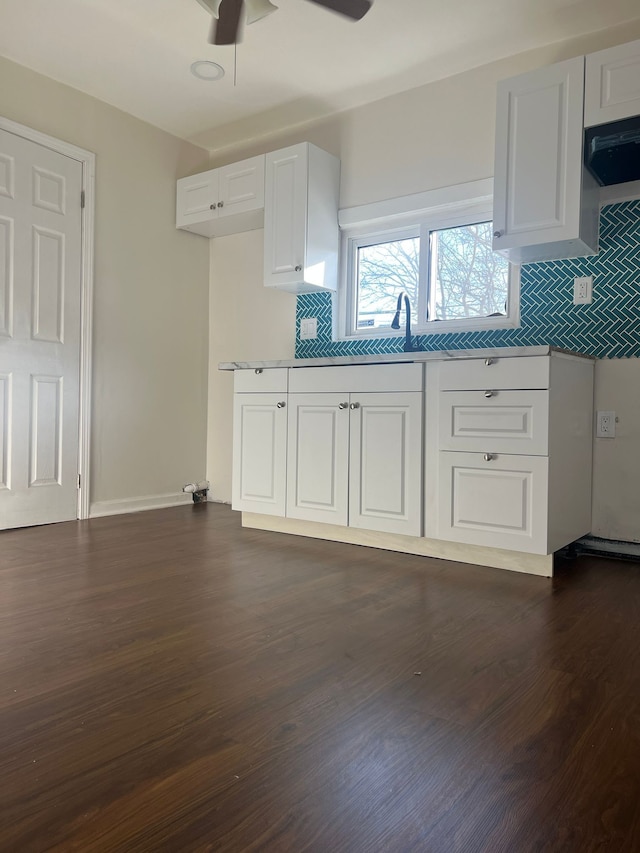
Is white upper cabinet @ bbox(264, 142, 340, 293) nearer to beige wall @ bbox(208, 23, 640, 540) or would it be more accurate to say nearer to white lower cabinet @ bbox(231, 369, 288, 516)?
beige wall @ bbox(208, 23, 640, 540)

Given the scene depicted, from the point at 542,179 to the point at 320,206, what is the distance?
1321 millimetres

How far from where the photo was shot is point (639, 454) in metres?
2.75

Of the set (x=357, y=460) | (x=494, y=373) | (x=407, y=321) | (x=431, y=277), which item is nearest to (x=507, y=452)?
(x=494, y=373)

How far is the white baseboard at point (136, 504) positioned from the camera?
3.72 metres

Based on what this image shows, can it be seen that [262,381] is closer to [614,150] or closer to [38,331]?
[38,331]

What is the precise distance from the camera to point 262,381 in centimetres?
318

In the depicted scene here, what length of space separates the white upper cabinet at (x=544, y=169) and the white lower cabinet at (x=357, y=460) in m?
0.89

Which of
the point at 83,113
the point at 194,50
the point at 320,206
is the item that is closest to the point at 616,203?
the point at 320,206

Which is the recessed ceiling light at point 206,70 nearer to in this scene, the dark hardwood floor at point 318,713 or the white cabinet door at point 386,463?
the white cabinet door at point 386,463

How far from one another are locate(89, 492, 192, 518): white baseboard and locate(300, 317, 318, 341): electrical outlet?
1379 millimetres

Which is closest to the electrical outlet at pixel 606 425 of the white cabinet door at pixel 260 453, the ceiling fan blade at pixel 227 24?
the white cabinet door at pixel 260 453

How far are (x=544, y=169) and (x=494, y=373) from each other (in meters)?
0.98

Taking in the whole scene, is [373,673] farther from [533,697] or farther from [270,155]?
[270,155]

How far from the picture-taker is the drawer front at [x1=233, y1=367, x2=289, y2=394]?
122 inches
